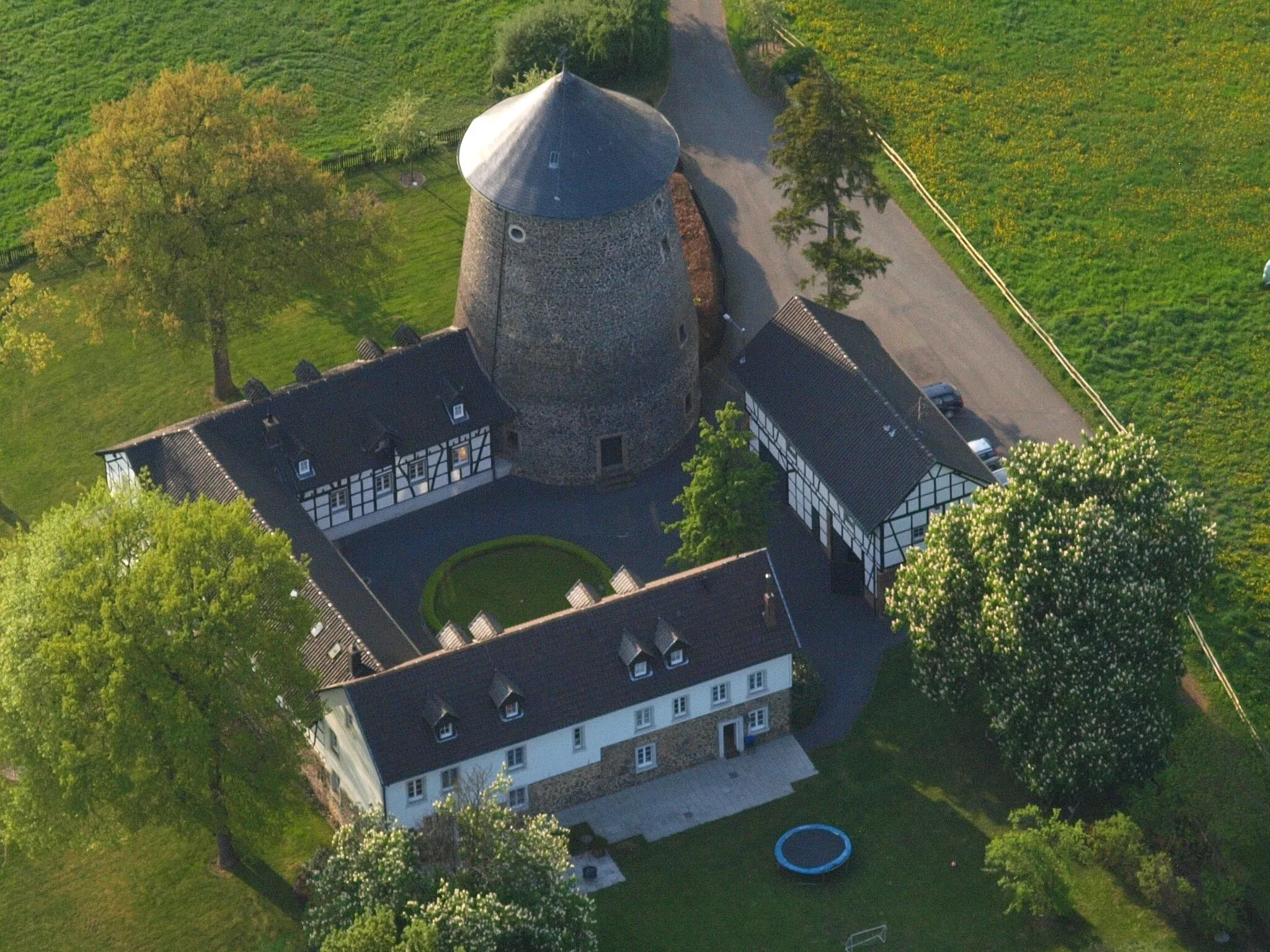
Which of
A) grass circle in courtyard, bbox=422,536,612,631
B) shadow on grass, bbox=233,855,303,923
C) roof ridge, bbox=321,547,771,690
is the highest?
roof ridge, bbox=321,547,771,690

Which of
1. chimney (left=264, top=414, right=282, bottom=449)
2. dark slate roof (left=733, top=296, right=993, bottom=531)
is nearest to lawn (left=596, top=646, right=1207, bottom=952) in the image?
dark slate roof (left=733, top=296, right=993, bottom=531)

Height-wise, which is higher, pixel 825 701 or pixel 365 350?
pixel 365 350

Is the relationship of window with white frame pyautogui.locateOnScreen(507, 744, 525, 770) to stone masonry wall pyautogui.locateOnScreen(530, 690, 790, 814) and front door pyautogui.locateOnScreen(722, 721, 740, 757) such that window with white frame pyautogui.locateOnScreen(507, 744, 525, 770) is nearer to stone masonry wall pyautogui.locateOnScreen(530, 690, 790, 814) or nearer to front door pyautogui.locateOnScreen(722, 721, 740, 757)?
stone masonry wall pyautogui.locateOnScreen(530, 690, 790, 814)

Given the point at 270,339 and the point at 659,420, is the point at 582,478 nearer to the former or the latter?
the point at 659,420

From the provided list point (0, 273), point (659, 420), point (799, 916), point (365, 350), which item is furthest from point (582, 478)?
point (0, 273)

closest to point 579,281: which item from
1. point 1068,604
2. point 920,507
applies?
point 920,507

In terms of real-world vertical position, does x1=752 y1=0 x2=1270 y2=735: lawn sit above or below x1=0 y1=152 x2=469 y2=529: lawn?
above
